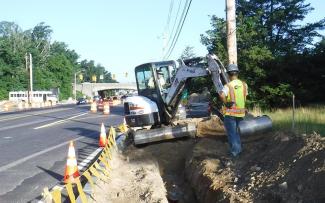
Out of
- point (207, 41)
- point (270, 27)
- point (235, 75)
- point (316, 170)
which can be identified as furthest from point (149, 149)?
point (270, 27)

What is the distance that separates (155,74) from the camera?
15.9 metres

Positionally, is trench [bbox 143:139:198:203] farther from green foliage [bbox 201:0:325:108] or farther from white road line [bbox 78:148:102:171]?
green foliage [bbox 201:0:325:108]

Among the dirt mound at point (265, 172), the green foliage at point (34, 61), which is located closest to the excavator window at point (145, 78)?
the dirt mound at point (265, 172)

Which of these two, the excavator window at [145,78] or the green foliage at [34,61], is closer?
the excavator window at [145,78]

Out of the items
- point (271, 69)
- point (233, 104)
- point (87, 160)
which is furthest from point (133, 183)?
point (271, 69)

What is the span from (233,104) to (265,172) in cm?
234

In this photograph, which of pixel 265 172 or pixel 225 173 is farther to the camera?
pixel 225 173

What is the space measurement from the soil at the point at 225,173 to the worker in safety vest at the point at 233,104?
1.07ft

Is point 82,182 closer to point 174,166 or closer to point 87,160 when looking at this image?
point 174,166

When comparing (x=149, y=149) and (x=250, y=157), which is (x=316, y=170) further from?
(x=149, y=149)

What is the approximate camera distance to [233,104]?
10273 millimetres

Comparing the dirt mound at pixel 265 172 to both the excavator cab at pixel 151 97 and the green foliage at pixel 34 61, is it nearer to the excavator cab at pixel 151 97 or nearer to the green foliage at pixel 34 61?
the excavator cab at pixel 151 97

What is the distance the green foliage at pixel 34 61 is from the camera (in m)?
103

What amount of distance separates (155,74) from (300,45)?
28.2 meters
